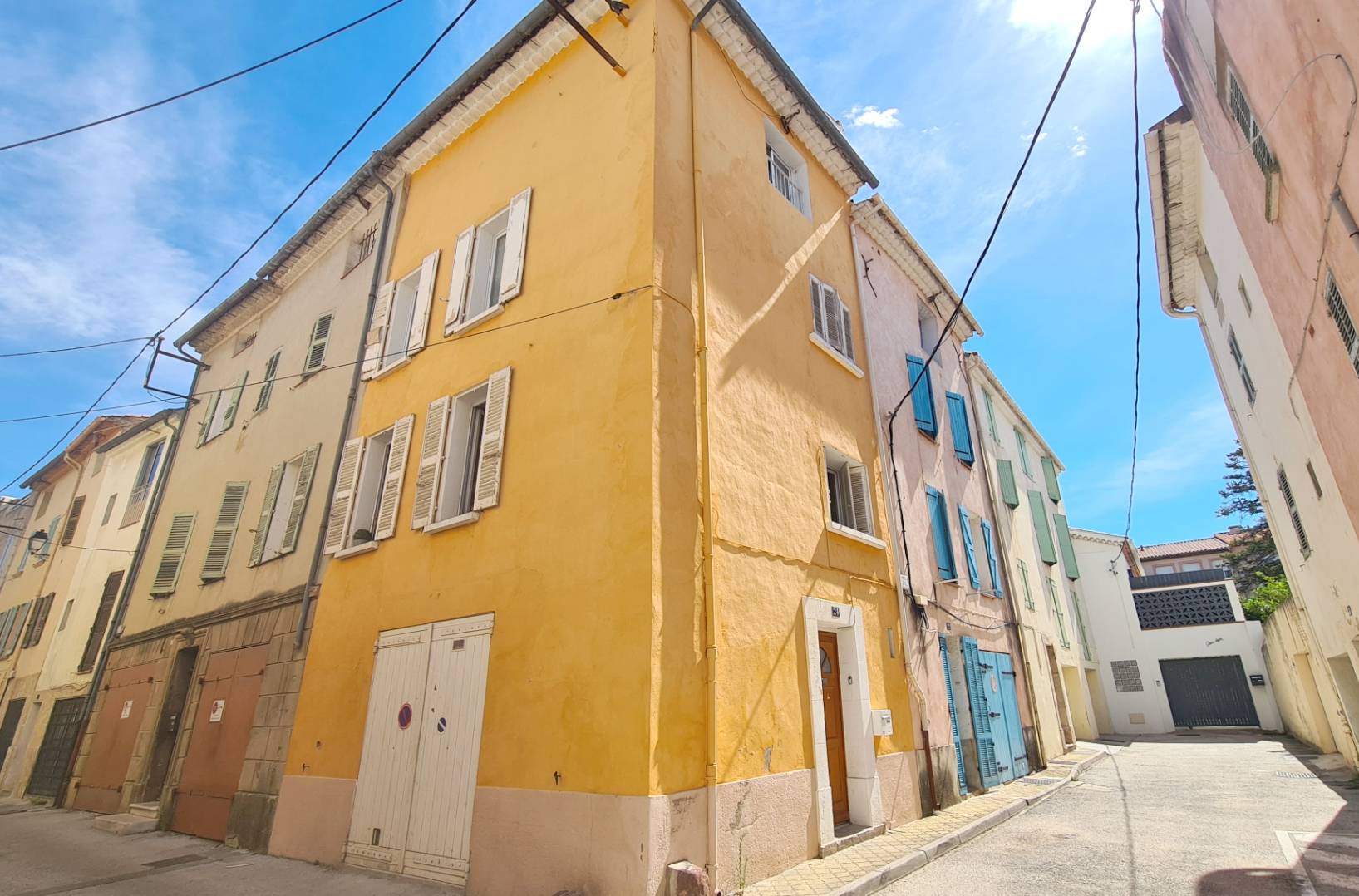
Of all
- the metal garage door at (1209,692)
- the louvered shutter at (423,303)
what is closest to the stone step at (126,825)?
the louvered shutter at (423,303)

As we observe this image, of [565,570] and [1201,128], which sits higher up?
[1201,128]

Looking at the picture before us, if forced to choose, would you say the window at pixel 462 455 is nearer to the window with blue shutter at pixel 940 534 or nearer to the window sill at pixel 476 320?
the window sill at pixel 476 320

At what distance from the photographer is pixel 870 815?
7.13 meters

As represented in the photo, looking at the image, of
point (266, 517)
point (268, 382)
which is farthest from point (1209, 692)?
point (268, 382)

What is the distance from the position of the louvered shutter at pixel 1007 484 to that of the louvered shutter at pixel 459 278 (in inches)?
485

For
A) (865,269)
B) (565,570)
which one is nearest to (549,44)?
(865,269)

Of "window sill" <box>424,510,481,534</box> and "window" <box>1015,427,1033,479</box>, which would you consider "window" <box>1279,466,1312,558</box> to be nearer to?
"window" <box>1015,427,1033,479</box>

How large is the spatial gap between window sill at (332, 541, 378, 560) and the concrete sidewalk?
18.8ft

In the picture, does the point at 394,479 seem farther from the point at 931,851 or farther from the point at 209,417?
the point at 209,417

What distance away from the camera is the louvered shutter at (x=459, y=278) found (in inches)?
343

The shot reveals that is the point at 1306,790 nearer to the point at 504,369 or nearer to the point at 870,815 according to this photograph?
the point at 870,815

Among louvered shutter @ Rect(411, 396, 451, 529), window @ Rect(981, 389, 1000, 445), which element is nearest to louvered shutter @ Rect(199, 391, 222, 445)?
louvered shutter @ Rect(411, 396, 451, 529)

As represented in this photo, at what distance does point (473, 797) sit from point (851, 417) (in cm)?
666

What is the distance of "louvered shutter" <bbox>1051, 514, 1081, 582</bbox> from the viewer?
20.7 metres
